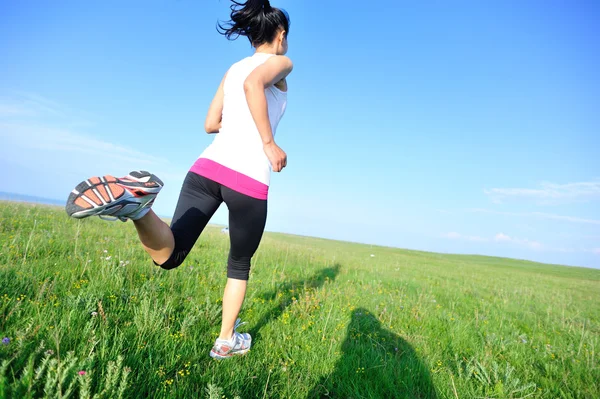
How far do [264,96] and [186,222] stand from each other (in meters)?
1.20

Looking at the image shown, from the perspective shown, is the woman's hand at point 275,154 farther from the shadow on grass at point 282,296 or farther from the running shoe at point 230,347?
the shadow on grass at point 282,296

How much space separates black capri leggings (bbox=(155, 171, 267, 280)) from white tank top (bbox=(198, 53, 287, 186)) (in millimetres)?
211

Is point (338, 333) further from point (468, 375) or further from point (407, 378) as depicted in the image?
point (468, 375)

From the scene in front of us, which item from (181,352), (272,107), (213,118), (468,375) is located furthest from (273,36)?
(468,375)

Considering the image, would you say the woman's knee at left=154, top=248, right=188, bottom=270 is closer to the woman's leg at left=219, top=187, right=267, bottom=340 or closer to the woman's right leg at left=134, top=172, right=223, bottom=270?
the woman's right leg at left=134, top=172, right=223, bottom=270

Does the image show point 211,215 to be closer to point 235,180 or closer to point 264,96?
point 235,180

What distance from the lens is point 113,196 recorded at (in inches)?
69.3

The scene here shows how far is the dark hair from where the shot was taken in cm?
290

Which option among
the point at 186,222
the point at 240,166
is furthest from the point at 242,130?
the point at 186,222

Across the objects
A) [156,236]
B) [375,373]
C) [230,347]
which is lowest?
[375,373]

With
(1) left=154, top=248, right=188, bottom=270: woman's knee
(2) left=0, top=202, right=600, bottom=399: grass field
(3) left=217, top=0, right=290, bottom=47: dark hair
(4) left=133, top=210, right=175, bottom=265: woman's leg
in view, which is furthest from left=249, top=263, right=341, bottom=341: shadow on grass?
(3) left=217, top=0, right=290, bottom=47: dark hair

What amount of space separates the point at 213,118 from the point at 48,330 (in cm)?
218

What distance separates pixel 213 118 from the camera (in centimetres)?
320

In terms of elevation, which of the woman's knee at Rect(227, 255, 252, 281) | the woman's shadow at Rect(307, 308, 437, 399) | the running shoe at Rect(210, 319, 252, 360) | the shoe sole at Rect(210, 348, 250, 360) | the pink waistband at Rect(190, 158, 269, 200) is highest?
the pink waistband at Rect(190, 158, 269, 200)
